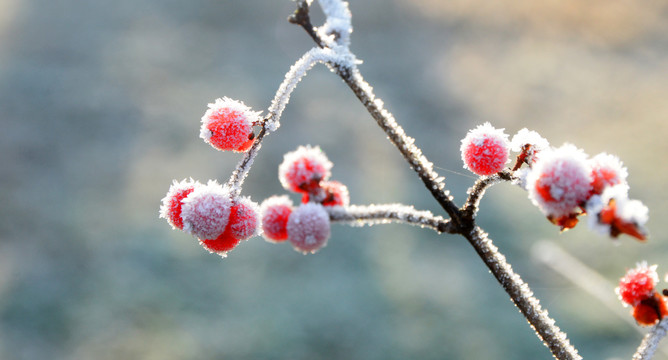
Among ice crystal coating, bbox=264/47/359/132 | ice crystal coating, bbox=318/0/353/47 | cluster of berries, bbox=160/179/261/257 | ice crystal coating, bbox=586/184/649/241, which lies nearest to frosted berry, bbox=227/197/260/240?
cluster of berries, bbox=160/179/261/257

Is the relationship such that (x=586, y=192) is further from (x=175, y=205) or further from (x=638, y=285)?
(x=175, y=205)

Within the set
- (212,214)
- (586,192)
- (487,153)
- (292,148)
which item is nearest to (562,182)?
(586,192)

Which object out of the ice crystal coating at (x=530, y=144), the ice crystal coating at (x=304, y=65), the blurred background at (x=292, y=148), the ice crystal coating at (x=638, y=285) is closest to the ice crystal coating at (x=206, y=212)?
the ice crystal coating at (x=304, y=65)

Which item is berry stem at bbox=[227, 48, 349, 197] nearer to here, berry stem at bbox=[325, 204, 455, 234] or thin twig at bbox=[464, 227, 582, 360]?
berry stem at bbox=[325, 204, 455, 234]

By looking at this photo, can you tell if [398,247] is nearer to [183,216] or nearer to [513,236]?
[513,236]

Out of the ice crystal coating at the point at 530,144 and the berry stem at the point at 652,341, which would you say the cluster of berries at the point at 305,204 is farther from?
the berry stem at the point at 652,341

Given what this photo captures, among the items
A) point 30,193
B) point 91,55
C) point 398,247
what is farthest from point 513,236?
point 91,55
